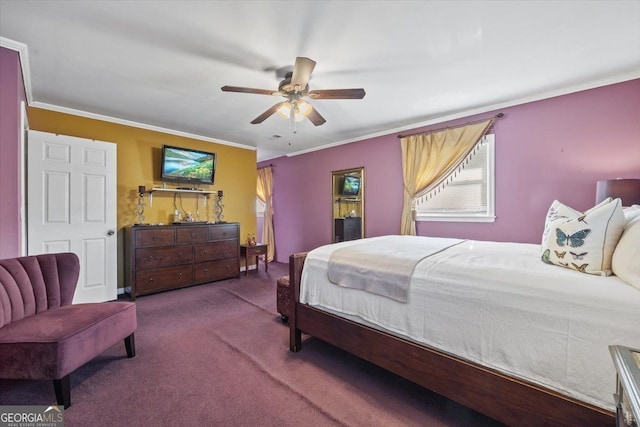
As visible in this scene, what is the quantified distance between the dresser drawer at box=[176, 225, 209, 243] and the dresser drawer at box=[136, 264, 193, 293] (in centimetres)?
39

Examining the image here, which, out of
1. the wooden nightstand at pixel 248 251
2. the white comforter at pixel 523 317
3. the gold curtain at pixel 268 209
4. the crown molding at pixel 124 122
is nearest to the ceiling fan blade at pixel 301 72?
the white comforter at pixel 523 317

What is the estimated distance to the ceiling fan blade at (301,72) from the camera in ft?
6.42

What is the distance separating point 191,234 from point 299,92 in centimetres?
281

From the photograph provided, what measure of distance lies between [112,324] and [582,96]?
4708 mm

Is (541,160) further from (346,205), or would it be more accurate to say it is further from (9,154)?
(9,154)

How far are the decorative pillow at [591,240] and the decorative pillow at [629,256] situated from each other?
34mm

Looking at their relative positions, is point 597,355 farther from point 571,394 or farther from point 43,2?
point 43,2

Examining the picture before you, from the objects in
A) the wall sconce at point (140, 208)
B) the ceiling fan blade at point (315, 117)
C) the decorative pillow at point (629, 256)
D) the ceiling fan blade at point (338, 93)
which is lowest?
the decorative pillow at point (629, 256)

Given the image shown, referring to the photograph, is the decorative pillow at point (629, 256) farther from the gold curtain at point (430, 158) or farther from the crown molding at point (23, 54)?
the crown molding at point (23, 54)

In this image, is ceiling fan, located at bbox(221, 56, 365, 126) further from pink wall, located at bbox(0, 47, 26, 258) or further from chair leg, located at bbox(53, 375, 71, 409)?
chair leg, located at bbox(53, 375, 71, 409)

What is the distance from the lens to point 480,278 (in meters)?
1.39

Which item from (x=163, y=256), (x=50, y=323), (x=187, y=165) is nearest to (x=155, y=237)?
(x=163, y=256)

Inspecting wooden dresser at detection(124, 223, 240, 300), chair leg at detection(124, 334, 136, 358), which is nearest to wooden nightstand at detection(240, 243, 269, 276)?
wooden dresser at detection(124, 223, 240, 300)

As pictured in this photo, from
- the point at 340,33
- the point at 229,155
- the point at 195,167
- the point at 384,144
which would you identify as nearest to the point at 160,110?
the point at 195,167
